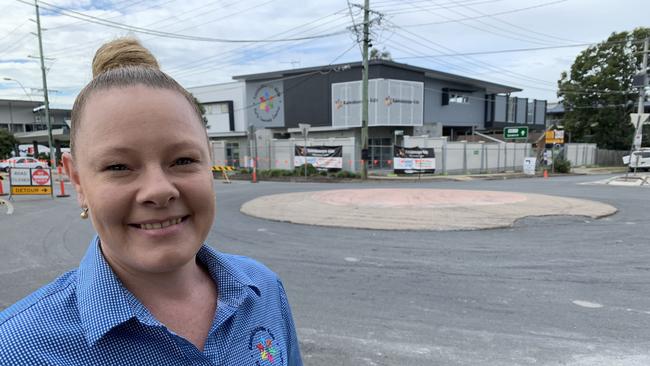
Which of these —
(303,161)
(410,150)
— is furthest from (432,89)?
(303,161)

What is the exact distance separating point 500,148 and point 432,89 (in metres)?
11.6

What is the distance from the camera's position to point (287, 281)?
17.2 ft

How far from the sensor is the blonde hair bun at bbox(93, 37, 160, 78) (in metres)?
1.21

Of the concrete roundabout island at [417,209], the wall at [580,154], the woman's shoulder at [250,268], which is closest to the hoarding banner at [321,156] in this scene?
the concrete roundabout island at [417,209]

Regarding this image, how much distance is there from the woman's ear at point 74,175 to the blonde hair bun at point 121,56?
26cm

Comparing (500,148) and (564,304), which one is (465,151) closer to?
(500,148)

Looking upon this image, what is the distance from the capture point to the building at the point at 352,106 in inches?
1292

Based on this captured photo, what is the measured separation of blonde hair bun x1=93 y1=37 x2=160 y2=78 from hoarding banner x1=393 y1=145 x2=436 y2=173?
25023 mm

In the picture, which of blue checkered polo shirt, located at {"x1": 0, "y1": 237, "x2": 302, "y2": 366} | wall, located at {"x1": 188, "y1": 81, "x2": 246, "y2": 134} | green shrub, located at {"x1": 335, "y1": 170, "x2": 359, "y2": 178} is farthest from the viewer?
wall, located at {"x1": 188, "y1": 81, "x2": 246, "y2": 134}

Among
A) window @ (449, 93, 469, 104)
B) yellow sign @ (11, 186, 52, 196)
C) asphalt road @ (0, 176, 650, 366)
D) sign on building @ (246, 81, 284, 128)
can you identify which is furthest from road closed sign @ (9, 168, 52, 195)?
window @ (449, 93, 469, 104)

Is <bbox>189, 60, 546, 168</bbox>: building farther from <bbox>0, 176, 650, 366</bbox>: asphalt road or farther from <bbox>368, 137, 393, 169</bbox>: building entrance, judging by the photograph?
<bbox>0, 176, 650, 366</bbox>: asphalt road

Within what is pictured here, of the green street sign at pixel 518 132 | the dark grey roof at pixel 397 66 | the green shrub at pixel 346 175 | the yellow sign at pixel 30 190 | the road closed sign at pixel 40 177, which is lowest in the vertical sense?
the green shrub at pixel 346 175

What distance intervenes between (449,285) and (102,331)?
470 cm

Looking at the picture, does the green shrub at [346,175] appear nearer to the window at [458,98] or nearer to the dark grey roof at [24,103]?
the window at [458,98]
